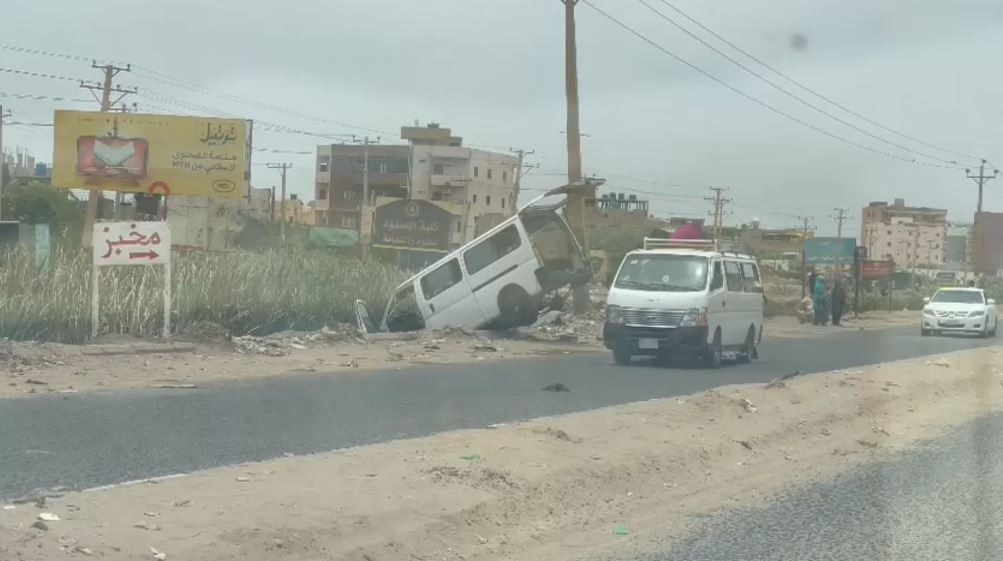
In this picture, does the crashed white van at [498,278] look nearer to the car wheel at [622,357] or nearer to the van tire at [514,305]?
the van tire at [514,305]

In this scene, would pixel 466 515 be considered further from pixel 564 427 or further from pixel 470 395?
pixel 470 395

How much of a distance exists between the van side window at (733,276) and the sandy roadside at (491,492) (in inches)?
306

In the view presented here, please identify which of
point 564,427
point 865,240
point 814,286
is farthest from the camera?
point 865,240

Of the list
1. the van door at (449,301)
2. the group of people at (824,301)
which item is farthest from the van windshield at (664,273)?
the group of people at (824,301)

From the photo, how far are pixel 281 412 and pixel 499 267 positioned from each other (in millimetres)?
12557

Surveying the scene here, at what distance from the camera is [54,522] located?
7152mm

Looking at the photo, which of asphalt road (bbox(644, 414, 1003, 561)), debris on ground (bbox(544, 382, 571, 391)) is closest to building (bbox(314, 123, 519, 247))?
debris on ground (bbox(544, 382, 571, 391))

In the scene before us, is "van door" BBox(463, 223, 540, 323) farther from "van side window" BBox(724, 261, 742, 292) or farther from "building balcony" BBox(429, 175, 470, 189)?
"building balcony" BBox(429, 175, 470, 189)

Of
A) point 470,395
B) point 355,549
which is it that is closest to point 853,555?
point 355,549

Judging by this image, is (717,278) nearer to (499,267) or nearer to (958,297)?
(499,267)

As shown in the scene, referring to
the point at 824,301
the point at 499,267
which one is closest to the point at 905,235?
the point at 824,301

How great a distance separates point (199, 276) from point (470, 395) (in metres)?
9.73

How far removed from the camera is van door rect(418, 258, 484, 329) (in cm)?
2609

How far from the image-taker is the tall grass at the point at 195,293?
20.3m
